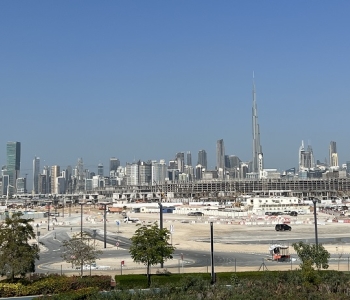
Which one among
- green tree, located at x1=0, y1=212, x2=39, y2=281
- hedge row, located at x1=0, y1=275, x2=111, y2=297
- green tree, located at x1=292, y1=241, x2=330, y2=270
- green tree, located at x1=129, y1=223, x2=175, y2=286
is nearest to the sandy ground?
green tree, located at x1=129, y1=223, x2=175, y2=286

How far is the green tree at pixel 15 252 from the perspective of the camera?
22117 mm

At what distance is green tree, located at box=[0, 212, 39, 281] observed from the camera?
22117 millimetres

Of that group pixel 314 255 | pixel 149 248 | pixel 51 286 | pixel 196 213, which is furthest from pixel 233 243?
pixel 196 213

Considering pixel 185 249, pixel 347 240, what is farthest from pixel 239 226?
pixel 185 249

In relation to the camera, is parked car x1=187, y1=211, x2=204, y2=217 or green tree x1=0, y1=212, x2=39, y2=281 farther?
parked car x1=187, y1=211, x2=204, y2=217

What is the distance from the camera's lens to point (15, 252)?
73.2 ft

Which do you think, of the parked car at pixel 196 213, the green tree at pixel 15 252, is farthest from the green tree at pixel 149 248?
the parked car at pixel 196 213

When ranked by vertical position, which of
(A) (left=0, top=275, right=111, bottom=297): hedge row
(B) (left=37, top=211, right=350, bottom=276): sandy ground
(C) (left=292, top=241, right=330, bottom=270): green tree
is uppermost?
(C) (left=292, top=241, right=330, bottom=270): green tree

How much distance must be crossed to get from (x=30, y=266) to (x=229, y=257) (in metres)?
17.5

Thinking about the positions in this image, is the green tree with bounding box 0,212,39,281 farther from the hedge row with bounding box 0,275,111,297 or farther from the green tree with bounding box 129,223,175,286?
the green tree with bounding box 129,223,175,286

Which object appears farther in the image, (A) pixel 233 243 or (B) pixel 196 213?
(B) pixel 196 213

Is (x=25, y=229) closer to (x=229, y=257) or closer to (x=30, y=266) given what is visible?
(x=30, y=266)

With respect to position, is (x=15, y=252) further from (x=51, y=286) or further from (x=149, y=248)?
(x=149, y=248)

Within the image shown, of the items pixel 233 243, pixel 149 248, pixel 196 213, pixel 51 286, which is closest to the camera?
pixel 51 286
